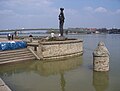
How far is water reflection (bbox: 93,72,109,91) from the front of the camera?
12163mm

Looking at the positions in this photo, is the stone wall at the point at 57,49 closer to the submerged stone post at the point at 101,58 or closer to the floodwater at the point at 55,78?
the floodwater at the point at 55,78

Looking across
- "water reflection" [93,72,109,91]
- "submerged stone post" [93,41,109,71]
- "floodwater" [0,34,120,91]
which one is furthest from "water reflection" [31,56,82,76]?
"water reflection" [93,72,109,91]

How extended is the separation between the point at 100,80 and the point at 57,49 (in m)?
8.83

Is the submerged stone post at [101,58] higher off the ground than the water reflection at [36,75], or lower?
higher

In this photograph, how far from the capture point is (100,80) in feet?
45.1

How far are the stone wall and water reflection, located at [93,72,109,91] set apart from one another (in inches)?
281

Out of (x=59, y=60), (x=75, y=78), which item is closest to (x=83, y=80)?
(x=75, y=78)

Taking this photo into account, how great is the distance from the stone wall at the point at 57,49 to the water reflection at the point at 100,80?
23.4ft

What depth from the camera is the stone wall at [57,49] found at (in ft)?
69.9

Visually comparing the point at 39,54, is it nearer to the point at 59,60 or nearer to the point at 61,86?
the point at 59,60

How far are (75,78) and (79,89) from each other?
2.39m

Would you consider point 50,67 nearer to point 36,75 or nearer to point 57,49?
point 36,75

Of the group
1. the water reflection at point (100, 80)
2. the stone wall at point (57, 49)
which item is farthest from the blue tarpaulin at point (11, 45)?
the water reflection at point (100, 80)

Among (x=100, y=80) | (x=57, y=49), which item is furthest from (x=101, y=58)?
(x=57, y=49)
